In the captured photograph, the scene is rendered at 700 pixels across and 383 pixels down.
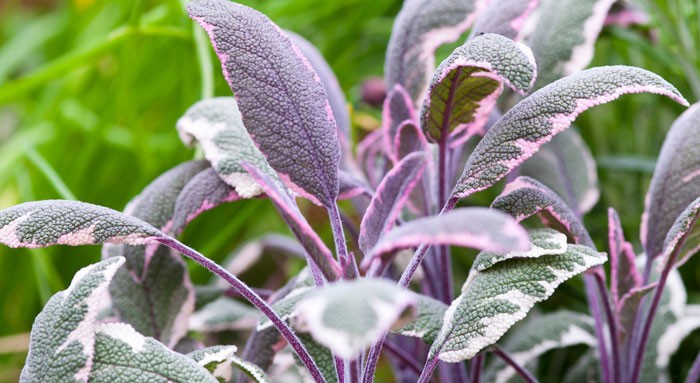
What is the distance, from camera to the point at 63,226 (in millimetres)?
408

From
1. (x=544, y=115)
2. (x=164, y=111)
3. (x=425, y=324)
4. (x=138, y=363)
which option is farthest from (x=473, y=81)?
(x=164, y=111)

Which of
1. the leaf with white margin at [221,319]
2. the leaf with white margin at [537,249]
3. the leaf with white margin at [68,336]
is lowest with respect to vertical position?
the leaf with white margin at [221,319]

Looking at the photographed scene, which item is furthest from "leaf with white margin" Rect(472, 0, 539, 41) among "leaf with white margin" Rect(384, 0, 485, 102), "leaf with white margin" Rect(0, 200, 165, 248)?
"leaf with white margin" Rect(0, 200, 165, 248)

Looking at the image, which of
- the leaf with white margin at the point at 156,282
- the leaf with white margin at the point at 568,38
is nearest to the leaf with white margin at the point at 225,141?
the leaf with white margin at the point at 156,282

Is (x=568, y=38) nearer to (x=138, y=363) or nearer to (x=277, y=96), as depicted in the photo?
(x=277, y=96)

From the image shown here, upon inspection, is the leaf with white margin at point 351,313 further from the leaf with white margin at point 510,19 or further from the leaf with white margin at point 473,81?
the leaf with white margin at point 510,19

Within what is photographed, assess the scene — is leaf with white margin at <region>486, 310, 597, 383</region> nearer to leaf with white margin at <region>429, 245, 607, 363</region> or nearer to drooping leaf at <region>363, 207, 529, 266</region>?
leaf with white margin at <region>429, 245, 607, 363</region>

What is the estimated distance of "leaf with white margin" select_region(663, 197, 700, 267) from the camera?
0.43 m

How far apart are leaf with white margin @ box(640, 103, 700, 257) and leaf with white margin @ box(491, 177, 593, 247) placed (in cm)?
10

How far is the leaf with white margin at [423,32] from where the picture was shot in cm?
57

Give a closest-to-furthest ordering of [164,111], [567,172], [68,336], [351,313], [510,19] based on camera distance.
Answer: [351,313] → [68,336] → [510,19] → [567,172] → [164,111]

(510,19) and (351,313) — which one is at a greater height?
(510,19)

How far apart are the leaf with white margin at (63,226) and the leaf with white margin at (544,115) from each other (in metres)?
0.21

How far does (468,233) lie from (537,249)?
0.45 feet
